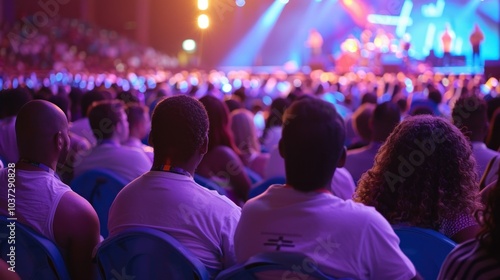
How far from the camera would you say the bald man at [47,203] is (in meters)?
2.79

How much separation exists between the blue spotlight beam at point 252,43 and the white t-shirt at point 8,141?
60.8 feet

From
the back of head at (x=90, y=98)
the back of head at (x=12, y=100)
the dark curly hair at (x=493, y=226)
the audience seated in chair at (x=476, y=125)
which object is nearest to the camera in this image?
the dark curly hair at (x=493, y=226)

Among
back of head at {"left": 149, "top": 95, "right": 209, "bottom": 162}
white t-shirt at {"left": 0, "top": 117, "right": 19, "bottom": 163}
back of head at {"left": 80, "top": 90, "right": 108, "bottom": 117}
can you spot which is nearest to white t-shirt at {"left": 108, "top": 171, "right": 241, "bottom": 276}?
back of head at {"left": 149, "top": 95, "right": 209, "bottom": 162}

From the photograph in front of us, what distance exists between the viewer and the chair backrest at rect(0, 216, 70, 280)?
251 cm

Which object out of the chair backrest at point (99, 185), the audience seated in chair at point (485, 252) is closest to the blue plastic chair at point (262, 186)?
the chair backrest at point (99, 185)

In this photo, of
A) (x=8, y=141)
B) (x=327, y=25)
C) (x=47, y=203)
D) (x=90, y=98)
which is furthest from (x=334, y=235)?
(x=327, y=25)

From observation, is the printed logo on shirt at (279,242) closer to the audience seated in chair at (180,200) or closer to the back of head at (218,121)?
the audience seated in chair at (180,200)

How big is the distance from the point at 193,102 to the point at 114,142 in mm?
1948

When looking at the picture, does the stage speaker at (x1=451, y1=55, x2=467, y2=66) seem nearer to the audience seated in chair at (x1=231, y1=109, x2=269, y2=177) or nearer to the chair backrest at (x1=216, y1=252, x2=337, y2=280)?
the audience seated in chair at (x1=231, y1=109, x2=269, y2=177)

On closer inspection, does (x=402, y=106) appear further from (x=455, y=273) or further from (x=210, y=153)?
(x=455, y=273)

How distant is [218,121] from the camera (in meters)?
4.87

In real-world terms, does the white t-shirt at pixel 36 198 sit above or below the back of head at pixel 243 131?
above

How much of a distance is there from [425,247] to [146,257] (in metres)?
0.95

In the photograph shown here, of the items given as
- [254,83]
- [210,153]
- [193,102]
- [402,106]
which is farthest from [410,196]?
[254,83]
